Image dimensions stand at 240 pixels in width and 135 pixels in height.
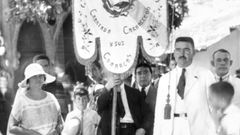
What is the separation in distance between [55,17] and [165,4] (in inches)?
284

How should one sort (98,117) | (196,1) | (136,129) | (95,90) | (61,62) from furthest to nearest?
(61,62) < (196,1) < (95,90) < (98,117) < (136,129)

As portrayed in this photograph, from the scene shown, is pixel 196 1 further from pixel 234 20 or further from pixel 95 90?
pixel 95 90

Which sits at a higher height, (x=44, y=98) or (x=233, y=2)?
(x=233, y=2)

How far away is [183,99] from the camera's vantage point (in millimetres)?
5688

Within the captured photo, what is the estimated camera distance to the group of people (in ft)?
18.2

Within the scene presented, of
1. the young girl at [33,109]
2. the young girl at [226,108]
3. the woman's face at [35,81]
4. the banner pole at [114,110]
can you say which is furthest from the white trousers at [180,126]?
the woman's face at [35,81]

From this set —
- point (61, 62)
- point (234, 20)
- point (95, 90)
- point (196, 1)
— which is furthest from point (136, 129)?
point (61, 62)

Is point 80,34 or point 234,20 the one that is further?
point 234,20

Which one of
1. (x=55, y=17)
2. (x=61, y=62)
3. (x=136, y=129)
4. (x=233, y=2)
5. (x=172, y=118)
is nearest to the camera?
(x=172, y=118)

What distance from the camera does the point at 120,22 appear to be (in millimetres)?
6184

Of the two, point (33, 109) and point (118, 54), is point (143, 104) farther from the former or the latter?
point (33, 109)

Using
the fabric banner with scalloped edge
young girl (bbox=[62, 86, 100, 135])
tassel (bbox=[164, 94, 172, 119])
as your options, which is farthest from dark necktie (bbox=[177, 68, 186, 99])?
young girl (bbox=[62, 86, 100, 135])

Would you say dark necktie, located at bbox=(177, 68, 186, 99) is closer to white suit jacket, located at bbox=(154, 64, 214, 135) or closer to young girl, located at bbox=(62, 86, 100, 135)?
white suit jacket, located at bbox=(154, 64, 214, 135)

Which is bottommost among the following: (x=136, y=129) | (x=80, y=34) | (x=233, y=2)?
(x=136, y=129)
